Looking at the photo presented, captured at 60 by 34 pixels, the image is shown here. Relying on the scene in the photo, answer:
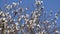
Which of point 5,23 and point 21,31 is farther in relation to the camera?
point 21,31

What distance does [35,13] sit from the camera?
17.8 feet

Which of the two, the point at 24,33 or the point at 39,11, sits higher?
the point at 39,11

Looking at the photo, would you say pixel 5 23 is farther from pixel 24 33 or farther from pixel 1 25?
pixel 24 33

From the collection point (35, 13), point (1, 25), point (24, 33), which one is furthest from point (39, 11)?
point (1, 25)

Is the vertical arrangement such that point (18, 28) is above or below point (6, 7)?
below

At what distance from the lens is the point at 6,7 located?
5391 millimetres

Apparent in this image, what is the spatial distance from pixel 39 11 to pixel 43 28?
1.44ft

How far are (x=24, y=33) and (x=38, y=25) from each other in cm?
39

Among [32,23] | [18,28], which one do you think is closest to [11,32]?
[18,28]

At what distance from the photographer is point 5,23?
479cm

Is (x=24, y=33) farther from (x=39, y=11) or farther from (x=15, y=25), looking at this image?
(x=39, y=11)

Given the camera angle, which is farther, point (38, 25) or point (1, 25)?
point (38, 25)

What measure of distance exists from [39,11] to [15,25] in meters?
0.69

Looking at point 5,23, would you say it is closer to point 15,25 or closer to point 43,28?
point 15,25
